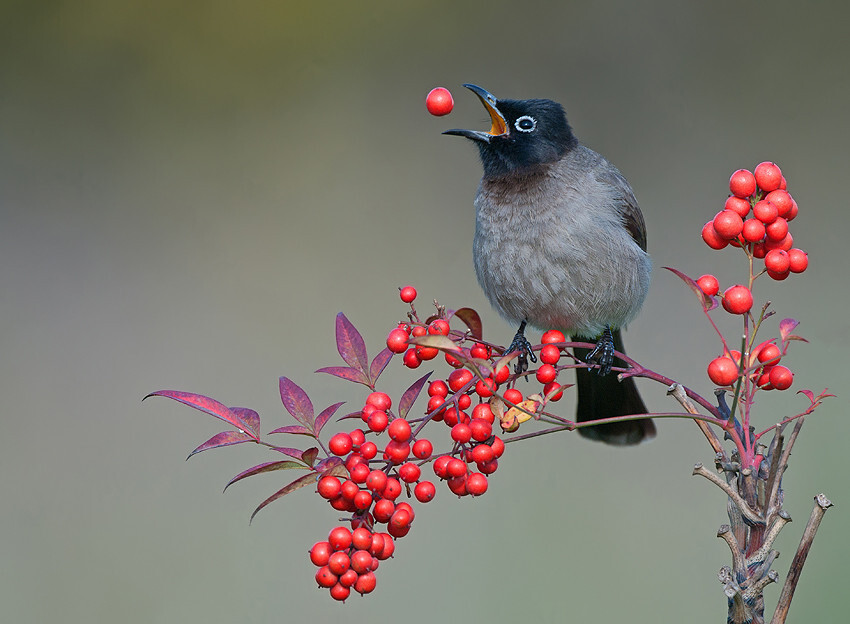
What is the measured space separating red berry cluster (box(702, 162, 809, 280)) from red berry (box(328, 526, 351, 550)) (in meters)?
0.51

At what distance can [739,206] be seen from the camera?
987mm

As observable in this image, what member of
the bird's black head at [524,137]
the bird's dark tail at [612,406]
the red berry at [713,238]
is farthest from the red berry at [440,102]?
the bird's dark tail at [612,406]

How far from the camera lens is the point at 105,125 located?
12.7 feet

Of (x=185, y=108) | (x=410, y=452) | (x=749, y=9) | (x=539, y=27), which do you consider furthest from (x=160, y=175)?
(x=410, y=452)

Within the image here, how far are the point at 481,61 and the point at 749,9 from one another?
1089 millimetres

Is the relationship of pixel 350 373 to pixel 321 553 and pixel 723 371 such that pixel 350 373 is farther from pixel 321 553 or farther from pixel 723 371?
pixel 723 371

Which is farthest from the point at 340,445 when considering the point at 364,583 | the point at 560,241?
the point at 560,241

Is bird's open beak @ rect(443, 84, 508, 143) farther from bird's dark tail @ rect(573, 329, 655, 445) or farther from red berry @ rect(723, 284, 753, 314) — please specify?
red berry @ rect(723, 284, 753, 314)

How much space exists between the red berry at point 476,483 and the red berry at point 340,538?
15 centimetres

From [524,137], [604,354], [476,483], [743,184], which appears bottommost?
[476,483]

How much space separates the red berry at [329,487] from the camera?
0.95 metres

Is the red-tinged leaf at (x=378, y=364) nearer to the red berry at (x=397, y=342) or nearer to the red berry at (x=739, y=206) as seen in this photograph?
the red berry at (x=397, y=342)

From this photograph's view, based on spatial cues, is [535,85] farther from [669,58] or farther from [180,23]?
[180,23]

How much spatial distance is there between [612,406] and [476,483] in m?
1.10
